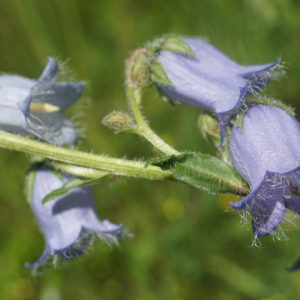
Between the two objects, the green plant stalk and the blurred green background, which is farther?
the blurred green background

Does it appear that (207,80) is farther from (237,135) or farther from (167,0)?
(167,0)

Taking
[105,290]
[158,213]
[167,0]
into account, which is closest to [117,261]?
[105,290]

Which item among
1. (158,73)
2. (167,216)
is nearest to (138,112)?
(158,73)

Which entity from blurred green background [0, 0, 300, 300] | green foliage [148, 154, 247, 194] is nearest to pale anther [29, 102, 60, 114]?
green foliage [148, 154, 247, 194]

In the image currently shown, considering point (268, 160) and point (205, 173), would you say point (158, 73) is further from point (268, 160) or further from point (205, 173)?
point (268, 160)

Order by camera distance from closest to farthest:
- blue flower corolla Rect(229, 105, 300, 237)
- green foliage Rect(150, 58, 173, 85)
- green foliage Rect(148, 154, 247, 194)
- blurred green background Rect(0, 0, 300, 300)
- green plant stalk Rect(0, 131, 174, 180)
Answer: blue flower corolla Rect(229, 105, 300, 237), green foliage Rect(148, 154, 247, 194), green plant stalk Rect(0, 131, 174, 180), green foliage Rect(150, 58, 173, 85), blurred green background Rect(0, 0, 300, 300)

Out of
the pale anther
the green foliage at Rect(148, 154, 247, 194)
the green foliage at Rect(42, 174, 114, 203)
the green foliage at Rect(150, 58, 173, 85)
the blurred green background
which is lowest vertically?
the blurred green background

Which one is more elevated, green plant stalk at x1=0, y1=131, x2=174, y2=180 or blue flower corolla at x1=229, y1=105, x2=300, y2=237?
blue flower corolla at x1=229, y1=105, x2=300, y2=237

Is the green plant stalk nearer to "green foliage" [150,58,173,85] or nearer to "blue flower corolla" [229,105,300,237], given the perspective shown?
"blue flower corolla" [229,105,300,237]
